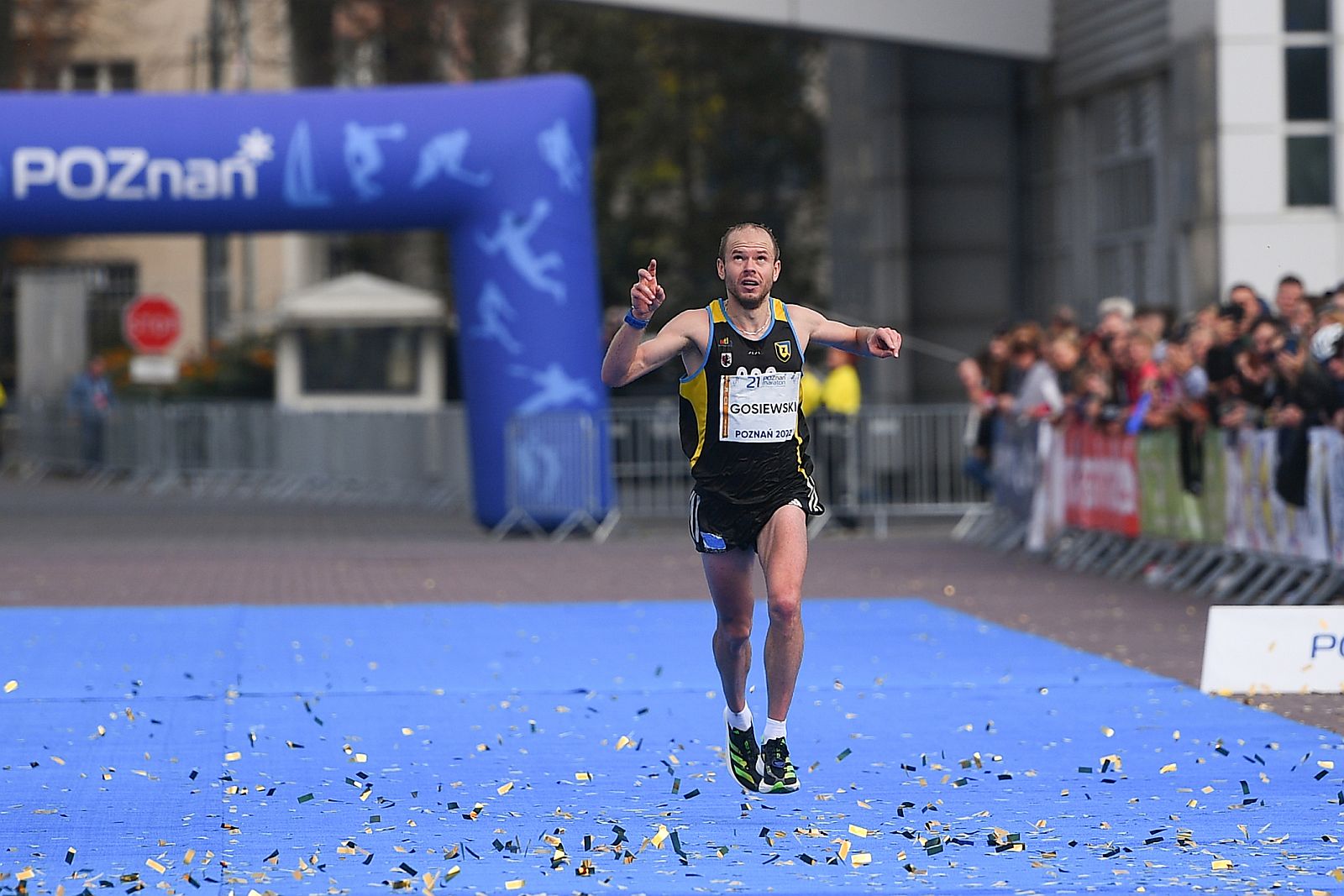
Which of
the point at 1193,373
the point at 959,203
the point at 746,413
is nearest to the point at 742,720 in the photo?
the point at 746,413

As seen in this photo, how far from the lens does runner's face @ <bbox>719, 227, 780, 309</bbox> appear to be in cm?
718

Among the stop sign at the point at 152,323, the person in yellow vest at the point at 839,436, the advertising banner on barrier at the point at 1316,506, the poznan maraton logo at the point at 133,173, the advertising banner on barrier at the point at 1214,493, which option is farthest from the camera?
the stop sign at the point at 152,323

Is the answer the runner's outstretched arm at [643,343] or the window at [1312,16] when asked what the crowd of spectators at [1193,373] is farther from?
the runner's outstretched arm at [643,343]

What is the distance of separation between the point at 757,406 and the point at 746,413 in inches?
1.6

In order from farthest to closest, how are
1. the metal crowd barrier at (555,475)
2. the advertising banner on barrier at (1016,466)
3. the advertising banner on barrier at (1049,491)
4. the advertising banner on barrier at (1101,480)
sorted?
1. the metal crowd barrier at (555,475)
2. the advertising banner on barrier at (1016,466)
3. the advertising banner on barrier at (1049,491)
4. the advertising banner on barrier at (1101,480)

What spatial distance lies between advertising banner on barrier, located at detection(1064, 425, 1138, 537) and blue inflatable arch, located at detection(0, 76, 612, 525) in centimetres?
479

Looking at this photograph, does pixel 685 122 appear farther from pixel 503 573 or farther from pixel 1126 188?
pixel 503 573

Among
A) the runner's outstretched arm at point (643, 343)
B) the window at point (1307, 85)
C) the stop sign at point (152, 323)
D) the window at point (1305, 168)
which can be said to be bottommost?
the runner's outstretched arm at point (643, 343)

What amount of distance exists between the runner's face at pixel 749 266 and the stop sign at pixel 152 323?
1078 inches

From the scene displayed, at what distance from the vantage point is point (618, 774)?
7785 mm

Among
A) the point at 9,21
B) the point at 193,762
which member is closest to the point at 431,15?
the point at 9,21

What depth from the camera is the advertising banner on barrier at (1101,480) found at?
15.8 meters

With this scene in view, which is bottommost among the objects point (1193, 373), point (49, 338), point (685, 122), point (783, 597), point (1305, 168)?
point (783, 597)

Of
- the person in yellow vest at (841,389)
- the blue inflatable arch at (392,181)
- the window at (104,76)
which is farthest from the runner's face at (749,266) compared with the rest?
the window at (104,76)
